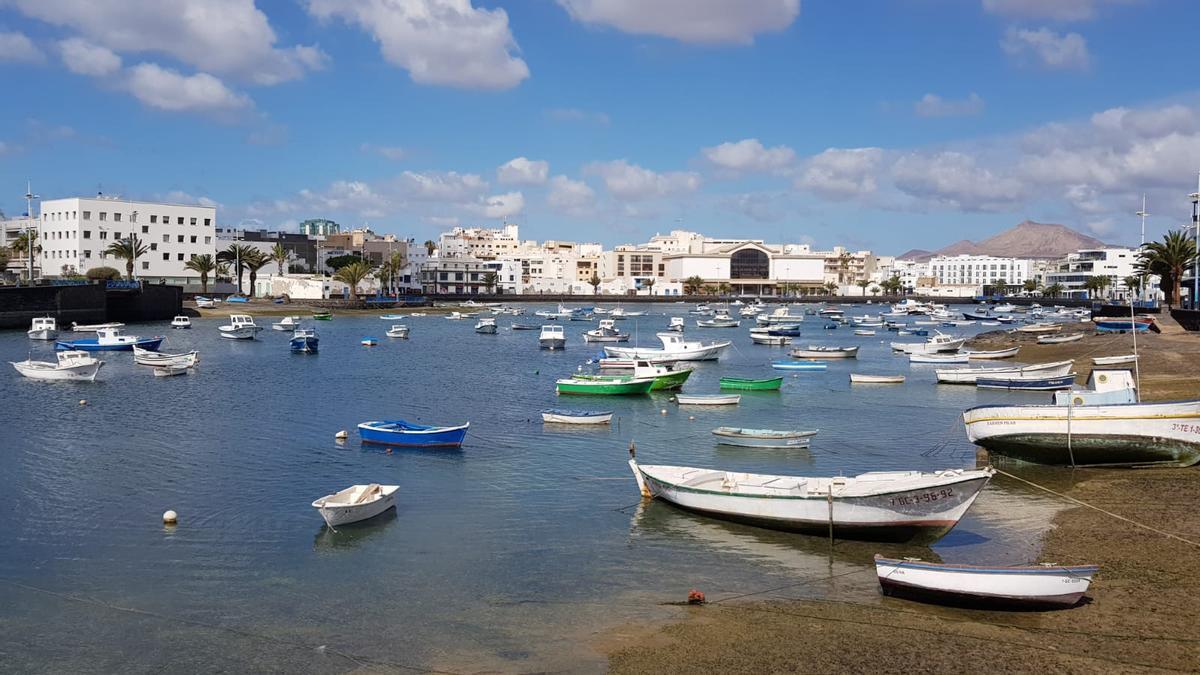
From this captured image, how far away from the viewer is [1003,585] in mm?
17984

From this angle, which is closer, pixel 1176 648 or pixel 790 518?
pixel 1176 648

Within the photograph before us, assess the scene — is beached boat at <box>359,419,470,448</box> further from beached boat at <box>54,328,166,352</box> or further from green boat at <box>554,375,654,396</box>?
beached boat at <box>54,328,166,352</box>

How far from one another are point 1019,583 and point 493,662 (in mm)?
10287

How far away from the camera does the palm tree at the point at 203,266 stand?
479ft

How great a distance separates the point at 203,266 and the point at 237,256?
41.2ft

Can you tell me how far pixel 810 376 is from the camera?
69.8 metres

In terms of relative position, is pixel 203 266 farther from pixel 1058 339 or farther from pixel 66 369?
pixel 1058 339

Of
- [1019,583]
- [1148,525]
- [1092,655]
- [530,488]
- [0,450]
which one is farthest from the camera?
[0,450]

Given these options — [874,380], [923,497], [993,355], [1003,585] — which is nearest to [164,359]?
[874,380]

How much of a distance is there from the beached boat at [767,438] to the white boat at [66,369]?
43.4m

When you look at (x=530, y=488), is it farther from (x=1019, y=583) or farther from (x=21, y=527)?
(x=1019, y=583)

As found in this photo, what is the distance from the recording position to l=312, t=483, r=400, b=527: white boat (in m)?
25.2

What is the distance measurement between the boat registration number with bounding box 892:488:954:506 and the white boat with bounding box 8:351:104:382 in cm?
5462

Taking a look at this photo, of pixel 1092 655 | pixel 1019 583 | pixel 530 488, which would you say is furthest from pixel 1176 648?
pixel 530 488
